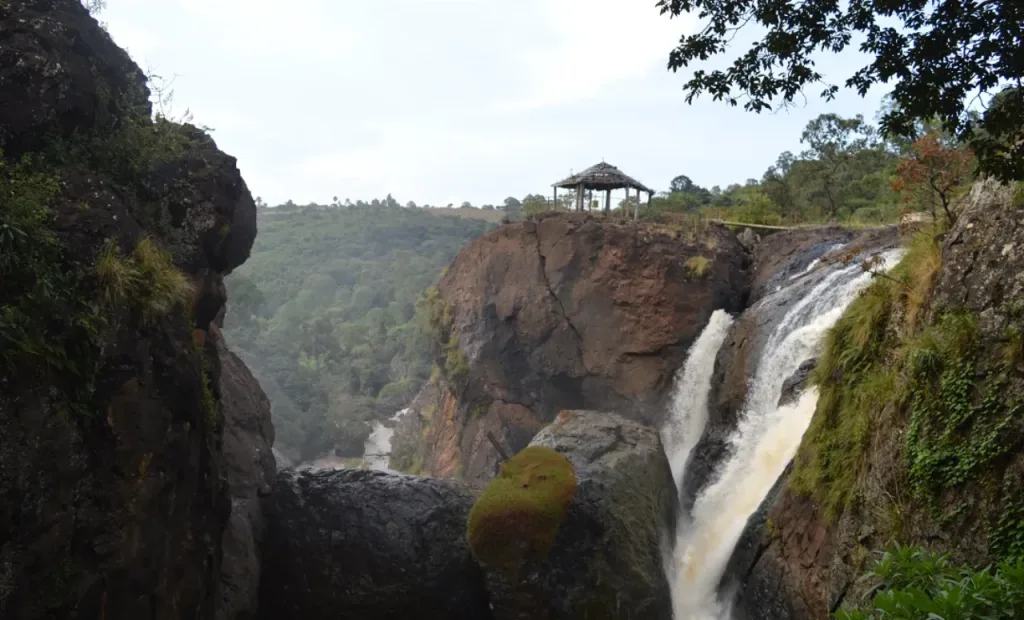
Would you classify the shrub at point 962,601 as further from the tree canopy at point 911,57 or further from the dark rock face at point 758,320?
the dark rock face at point 758,320

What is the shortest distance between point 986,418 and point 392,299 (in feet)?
222

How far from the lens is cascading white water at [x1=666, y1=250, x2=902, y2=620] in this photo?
38.4 feet

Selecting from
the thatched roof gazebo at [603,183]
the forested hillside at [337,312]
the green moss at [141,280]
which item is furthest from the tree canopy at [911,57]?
the forested hillside at [337,312]

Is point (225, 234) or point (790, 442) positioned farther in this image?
point (790, 442)

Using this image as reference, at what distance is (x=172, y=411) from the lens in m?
8.70

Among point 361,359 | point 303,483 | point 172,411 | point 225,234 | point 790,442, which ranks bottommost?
point 361,359

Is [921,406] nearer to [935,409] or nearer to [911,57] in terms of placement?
[935,409]

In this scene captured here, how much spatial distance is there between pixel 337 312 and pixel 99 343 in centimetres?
6255

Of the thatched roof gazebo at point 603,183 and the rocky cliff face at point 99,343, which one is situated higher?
the thatched roof gazebo at point 603,183

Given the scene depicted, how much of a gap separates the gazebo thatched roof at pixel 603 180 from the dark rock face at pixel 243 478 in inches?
522

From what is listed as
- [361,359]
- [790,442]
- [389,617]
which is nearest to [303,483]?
[389,617]

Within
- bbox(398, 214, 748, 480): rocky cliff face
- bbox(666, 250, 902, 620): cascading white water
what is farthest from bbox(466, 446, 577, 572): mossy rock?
bbox(398, 214, 748, 480): rocky cliff face

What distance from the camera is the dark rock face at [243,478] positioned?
10734 mm

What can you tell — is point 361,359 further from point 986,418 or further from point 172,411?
point 986,418
